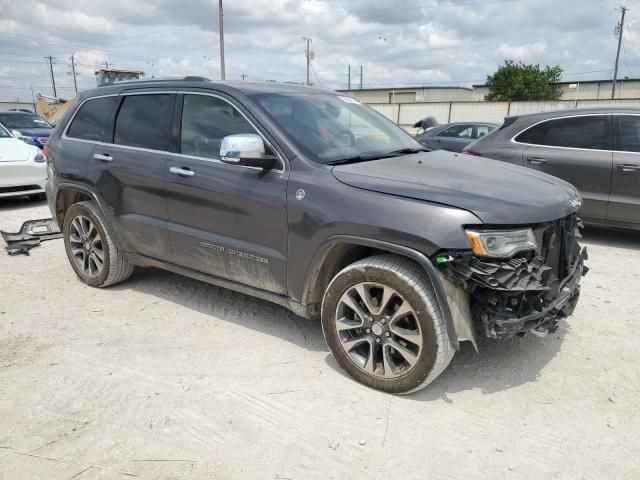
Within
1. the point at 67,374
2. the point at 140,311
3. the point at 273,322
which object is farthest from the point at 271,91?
the point at 67,374

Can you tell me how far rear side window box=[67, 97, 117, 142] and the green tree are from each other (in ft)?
183

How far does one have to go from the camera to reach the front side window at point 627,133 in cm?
611

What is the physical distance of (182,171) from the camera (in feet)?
12.7

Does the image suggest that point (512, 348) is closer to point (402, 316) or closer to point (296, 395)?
point (402, 316)

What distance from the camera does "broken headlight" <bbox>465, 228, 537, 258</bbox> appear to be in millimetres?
2719

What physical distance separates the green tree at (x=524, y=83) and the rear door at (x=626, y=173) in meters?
52.4

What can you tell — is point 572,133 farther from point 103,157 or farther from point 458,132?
point 458,132

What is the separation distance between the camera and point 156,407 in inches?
118

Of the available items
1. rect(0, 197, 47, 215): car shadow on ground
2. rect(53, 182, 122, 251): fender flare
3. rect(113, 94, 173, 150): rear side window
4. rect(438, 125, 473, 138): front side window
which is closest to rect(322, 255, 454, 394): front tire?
rect(113, 94, 173, 150): rear side window

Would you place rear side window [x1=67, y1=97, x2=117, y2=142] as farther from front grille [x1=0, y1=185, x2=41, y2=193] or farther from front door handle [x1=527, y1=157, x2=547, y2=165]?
front door handle [x1=527, y1=157, x2=547, y2=165]

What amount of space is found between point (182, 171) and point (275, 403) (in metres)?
1.85

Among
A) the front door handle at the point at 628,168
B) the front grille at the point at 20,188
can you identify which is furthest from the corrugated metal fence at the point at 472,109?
the front door handle at the point at 628,168

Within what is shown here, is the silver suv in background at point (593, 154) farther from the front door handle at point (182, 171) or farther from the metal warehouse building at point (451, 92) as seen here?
the metal warehouse building at point (451, 92)

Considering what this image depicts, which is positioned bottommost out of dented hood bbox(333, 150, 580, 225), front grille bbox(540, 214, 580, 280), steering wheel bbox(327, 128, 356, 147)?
front grille bbox(540, 214, 580, 280)
